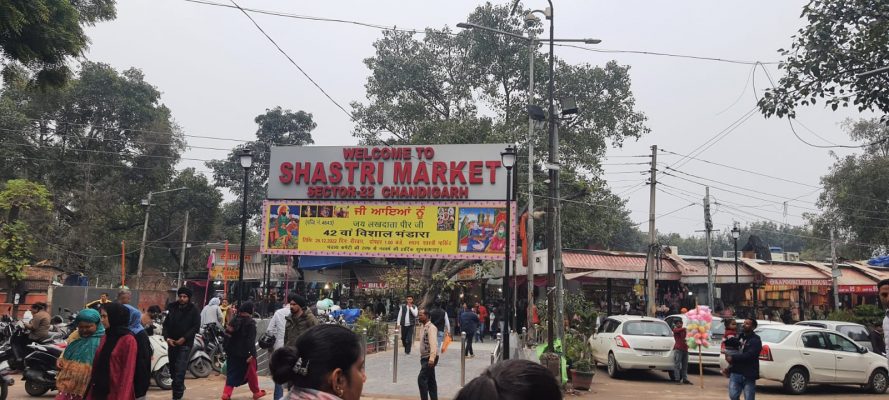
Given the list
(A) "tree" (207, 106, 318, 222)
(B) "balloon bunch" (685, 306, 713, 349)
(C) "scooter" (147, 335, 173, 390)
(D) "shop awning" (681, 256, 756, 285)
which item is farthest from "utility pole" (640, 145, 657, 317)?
(A) "tree" (207, 106, 318, 222)

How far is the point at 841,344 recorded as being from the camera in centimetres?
1342

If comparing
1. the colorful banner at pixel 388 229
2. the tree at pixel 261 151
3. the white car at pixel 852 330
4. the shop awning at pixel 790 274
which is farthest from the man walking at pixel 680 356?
the tree at pixel 261 151

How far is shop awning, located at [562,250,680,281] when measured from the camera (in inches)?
1068

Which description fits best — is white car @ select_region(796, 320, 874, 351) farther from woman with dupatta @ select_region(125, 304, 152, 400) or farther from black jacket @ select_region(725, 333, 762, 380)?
woman with dupatta @ select_region(125, 304, 152, 400)

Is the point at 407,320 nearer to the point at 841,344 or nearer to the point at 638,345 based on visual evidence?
the point at 638,345

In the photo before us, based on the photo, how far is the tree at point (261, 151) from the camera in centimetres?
4934

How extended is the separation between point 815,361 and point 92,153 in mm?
38249

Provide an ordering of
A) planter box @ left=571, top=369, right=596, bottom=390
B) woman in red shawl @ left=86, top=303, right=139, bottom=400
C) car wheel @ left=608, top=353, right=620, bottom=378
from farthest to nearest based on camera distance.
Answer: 1. car wheel @ left=608, top=353, right=620, bottom=378
2. planter box @ left=571, top=369, right=596, bottom=390
3. woman in red shawl @ left=86, top=303, right=139, bottom=400

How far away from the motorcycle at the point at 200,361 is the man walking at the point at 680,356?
32.9 feet

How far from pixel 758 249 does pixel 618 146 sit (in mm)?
15918

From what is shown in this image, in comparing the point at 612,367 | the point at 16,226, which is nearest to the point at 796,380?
the point at 612,367

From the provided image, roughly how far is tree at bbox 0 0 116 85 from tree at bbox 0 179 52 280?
15.4m

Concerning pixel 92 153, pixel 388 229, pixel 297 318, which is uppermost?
pixel 92 153

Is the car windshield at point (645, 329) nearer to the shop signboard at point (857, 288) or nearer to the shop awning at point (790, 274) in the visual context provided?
the shop awning at point (790, 274)
